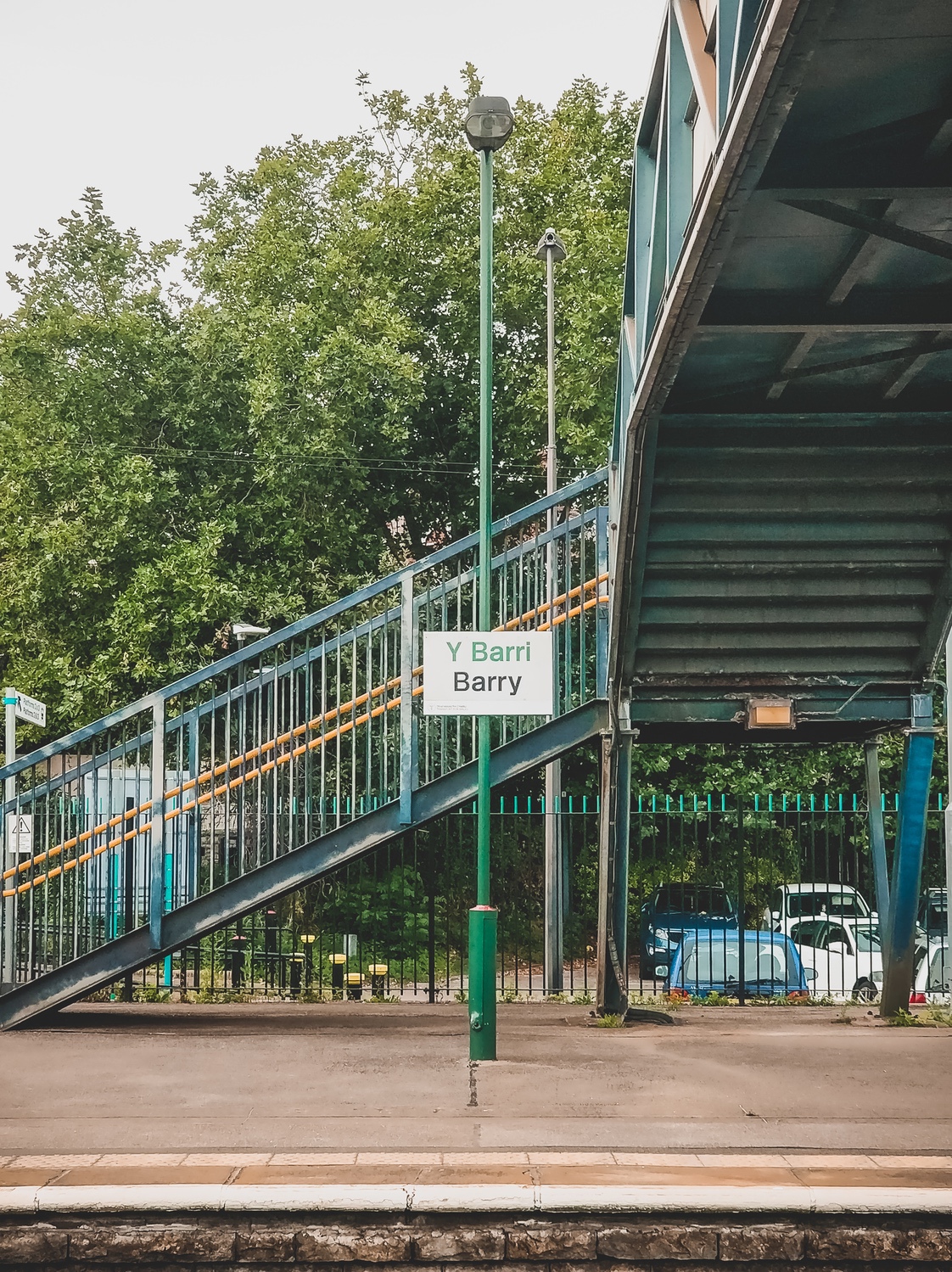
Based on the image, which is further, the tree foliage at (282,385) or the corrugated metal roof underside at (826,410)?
the tree foliage at (282,385)

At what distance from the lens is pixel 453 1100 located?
8203mm

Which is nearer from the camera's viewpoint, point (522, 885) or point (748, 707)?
point (748, 707)

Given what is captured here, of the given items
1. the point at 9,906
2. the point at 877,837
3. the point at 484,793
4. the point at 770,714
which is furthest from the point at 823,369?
the point at 9,906

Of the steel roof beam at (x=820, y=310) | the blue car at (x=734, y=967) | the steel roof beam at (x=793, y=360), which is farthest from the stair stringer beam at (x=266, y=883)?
the blue car at (x=734, y=967)

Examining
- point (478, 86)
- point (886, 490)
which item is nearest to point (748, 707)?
point (886, 490)

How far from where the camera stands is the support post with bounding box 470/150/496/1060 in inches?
376

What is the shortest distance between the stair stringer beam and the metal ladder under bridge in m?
0.01

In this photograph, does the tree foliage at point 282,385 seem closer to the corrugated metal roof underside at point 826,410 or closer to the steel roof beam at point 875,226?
the corrugated metal roof underside at point 826,410

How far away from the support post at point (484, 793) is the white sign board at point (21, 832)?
4.49m

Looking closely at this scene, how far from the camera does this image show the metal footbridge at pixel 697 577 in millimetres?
7242

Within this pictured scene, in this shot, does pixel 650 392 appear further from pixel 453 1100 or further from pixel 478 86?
pixel 478 86

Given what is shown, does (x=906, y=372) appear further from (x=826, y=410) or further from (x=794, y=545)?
(x=794, y=545)

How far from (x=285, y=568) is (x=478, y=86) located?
44.9 feet

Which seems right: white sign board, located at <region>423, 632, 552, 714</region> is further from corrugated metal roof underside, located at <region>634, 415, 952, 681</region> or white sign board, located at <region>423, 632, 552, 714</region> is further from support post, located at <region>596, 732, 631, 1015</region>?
support post, located at <region>596, 732, 631, 1015</region>
